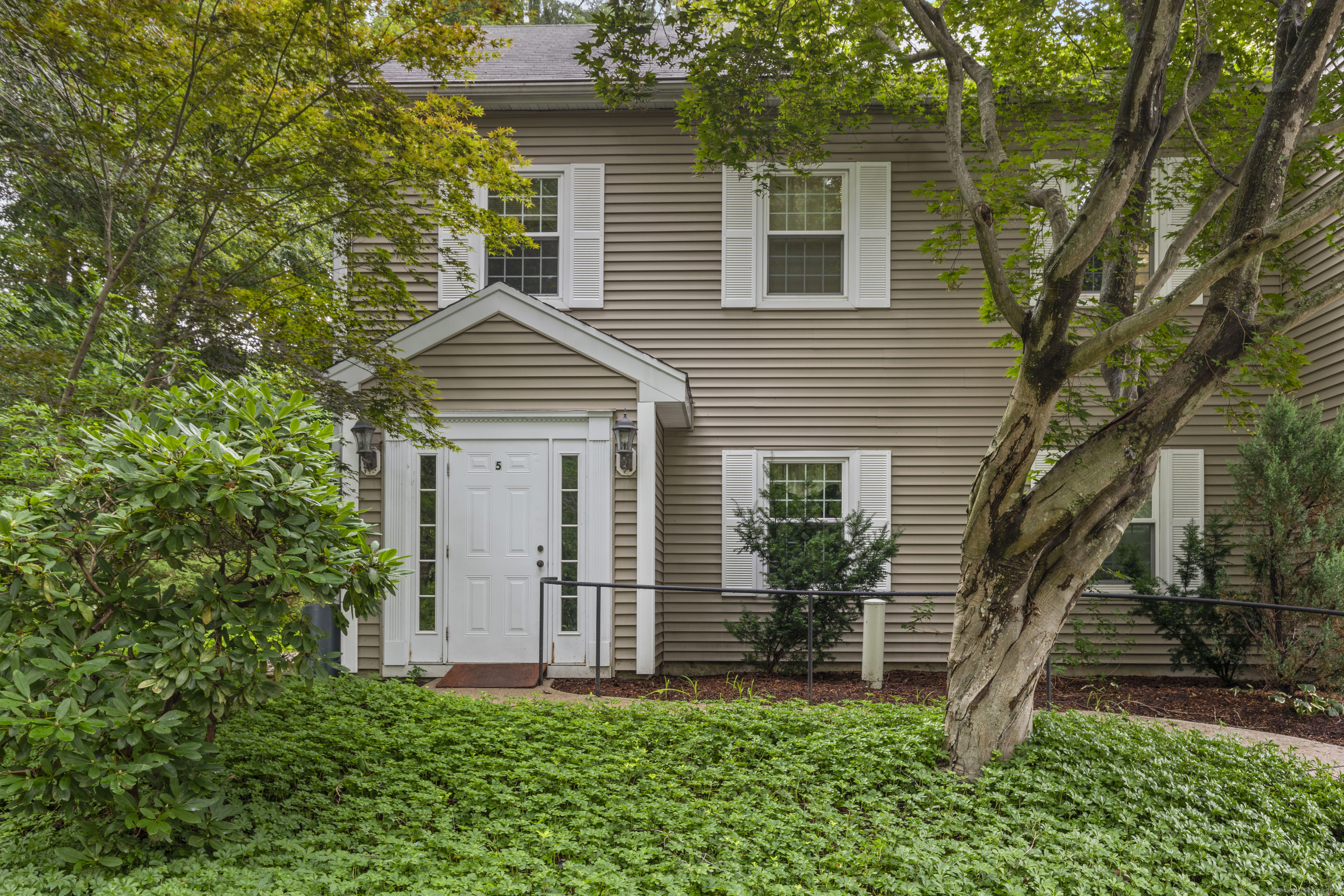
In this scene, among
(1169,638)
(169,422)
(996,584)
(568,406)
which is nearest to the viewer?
(169,422)

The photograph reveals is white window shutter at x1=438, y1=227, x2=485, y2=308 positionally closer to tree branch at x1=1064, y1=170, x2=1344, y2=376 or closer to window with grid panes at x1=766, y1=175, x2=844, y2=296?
window with grid panes at x1=766, y1=175, x2=844, y2=296

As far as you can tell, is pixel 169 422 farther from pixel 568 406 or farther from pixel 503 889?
pixel 568 406

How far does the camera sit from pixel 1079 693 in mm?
6844

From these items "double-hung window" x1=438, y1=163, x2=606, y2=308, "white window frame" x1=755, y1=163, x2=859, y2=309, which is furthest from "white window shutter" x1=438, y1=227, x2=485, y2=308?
"white window frame" x1=755, y1=163, x2=859, y2=309

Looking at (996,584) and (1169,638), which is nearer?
(996,584)

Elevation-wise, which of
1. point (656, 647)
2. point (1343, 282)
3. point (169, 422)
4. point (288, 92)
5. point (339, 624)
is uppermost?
point (288, 92)

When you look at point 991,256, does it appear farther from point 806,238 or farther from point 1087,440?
point 806,238

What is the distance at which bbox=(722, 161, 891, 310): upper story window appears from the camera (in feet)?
26.7

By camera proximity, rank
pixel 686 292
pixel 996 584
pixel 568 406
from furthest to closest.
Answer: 1. pixel 686 292
2. pixel 568 406
3. pixel 996 584

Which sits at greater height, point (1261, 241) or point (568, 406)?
point (1261, 241)

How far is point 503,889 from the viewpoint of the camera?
117 inches

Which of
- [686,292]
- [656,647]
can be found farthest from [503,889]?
[686,292]

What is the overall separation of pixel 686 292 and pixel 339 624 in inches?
218

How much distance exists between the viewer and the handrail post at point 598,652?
5.86 m
